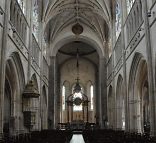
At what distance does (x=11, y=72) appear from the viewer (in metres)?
21.5

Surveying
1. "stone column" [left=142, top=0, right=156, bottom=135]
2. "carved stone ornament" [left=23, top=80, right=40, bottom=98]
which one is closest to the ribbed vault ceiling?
"carved stone ornament" [left=23, top=80, right=40, bottom=98]

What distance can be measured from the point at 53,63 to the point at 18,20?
18952 mm

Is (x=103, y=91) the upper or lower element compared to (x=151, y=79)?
upper

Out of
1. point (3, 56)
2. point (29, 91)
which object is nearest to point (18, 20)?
point (29, 91)

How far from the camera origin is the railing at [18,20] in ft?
64.8

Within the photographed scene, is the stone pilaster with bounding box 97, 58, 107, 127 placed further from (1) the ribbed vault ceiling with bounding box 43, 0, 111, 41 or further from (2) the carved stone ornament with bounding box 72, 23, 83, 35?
(2) the carved stone ornament with bounding box 72, 23, 83, 35

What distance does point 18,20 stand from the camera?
2164 centimetres

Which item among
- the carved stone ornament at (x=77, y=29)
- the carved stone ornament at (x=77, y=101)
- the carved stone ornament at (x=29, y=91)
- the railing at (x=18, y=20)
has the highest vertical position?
the carved stone ornament at (x=77, y=29)

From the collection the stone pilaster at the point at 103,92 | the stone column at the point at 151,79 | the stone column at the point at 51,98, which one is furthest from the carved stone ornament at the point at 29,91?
the stone pilaster at the point at 103,92

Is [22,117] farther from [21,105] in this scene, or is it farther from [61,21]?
[61,21]

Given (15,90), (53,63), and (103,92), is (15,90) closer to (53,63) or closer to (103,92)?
(53,63)

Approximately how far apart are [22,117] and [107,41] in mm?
20004

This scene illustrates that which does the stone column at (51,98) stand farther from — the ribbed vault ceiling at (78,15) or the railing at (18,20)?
the railing at (18,20)

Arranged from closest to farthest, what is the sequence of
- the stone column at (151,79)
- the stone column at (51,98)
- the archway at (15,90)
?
the stone column at (151,79) → the archway at (15,90) → the stone column at (51,98)
